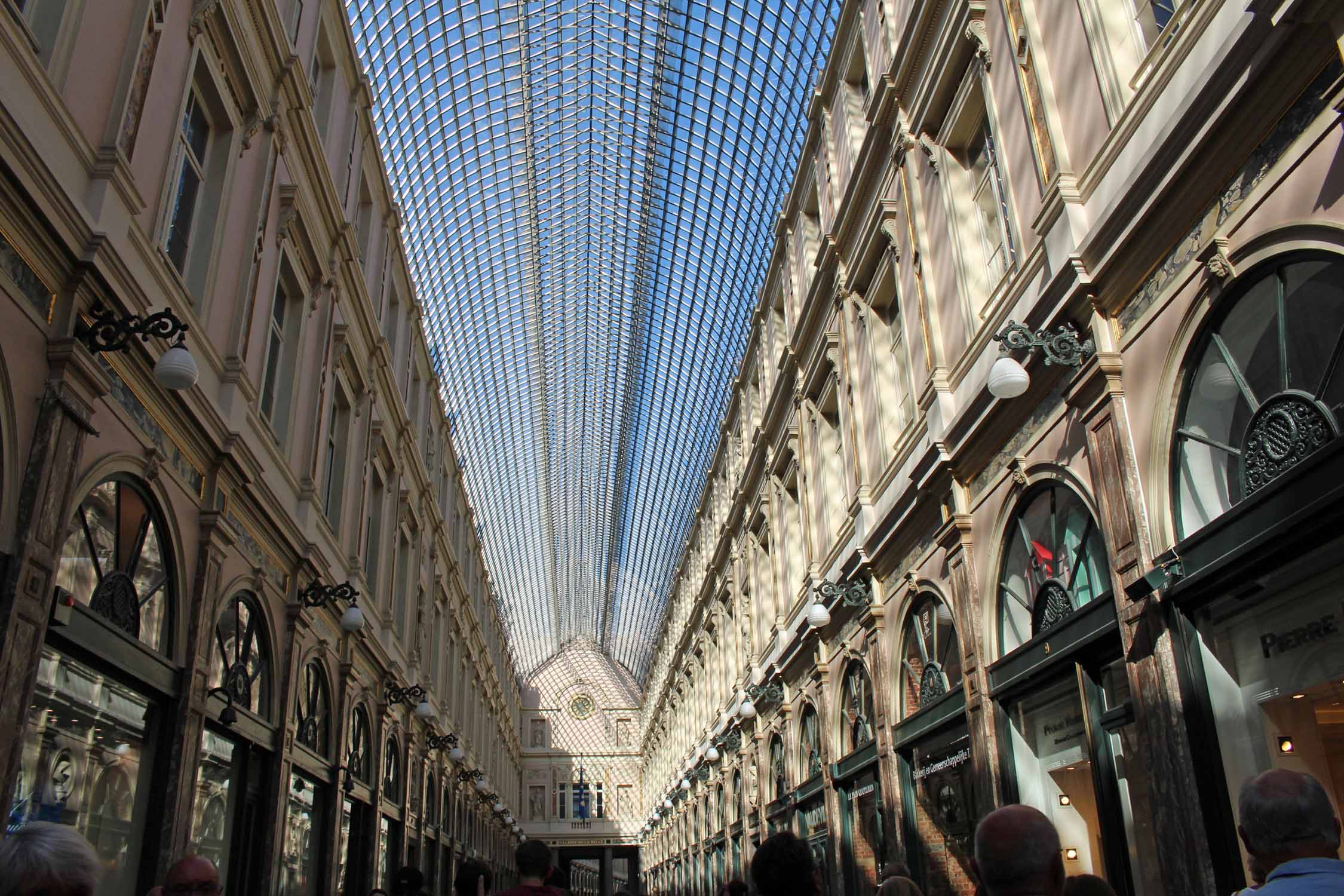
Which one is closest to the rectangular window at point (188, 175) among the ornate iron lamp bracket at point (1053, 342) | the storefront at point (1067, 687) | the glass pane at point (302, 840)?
the glass pane at point (302, 840)

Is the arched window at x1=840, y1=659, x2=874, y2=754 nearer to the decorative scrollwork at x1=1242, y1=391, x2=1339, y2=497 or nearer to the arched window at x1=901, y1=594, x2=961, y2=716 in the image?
the arched window at x1=901, y1=594, x2=961, y2=716

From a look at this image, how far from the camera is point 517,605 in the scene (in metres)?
80.2

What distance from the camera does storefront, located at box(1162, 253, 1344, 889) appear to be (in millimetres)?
6480

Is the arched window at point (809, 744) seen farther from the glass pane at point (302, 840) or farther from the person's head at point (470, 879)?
the person's head at point (470, 879)

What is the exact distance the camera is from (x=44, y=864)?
2996 mm

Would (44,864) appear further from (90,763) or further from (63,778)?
(90,763)

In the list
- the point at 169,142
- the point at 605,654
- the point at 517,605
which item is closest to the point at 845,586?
the point at 169,142

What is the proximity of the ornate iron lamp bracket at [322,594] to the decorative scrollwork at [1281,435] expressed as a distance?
40.9ft

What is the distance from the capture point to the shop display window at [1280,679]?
256 inches

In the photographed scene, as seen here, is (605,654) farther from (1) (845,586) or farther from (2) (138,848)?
(2) (138,848)

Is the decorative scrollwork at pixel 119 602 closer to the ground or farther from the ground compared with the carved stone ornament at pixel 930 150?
closer to the ground

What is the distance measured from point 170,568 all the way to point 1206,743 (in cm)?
952

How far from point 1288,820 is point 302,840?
15.4 m

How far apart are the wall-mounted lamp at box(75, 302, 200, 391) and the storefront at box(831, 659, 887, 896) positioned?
11.7m
